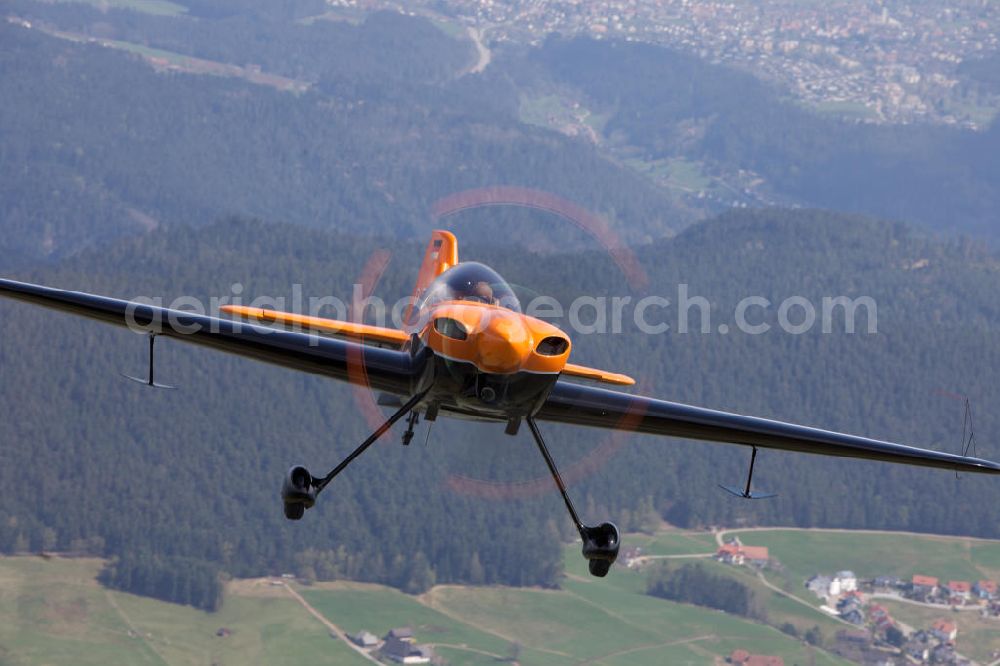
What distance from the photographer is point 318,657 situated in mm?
142625

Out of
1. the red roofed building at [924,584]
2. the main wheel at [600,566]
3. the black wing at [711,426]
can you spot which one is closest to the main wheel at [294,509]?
the black wing at [711,426]

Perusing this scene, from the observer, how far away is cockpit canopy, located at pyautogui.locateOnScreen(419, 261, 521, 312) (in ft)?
83.4

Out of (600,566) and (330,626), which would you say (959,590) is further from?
(600,566)

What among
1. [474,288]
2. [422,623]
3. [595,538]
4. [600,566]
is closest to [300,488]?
[474,288]

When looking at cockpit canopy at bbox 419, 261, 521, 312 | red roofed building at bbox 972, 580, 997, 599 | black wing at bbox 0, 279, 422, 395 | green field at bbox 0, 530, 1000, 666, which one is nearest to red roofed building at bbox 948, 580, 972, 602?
red roofed building at bbox 972, 580, 997, 599

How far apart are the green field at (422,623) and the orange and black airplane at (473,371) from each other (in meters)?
117

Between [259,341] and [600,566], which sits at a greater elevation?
[259,341]

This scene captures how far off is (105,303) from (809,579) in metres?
177

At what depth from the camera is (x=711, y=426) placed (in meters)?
28.2

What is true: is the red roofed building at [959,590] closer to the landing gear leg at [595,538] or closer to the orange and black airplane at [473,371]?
the orange and black airplane at [473,371]

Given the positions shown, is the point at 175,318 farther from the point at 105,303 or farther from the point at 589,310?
the point at 589,310

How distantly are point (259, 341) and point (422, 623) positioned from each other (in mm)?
143317

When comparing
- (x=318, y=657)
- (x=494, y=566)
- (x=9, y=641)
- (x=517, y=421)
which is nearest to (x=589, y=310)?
(x=517, y=421)

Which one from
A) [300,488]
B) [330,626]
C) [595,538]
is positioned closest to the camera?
[300,488]
